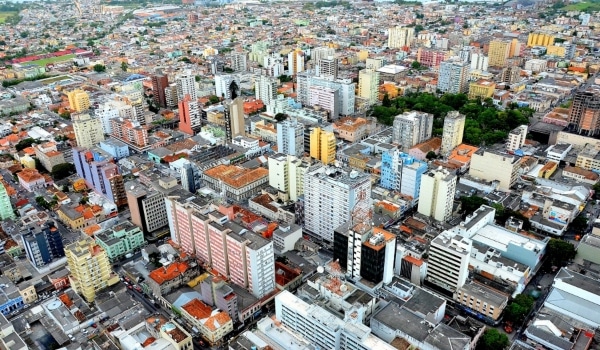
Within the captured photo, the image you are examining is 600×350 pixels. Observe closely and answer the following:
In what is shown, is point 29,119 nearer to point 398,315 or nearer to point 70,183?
point 70,183

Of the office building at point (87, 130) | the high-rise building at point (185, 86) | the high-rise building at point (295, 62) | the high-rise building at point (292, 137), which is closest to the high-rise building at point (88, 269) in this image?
the high-rise building at point (292, 137)

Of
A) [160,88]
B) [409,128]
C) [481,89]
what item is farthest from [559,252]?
[160,88]

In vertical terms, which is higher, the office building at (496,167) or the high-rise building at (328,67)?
the high-rise building at (328,67)

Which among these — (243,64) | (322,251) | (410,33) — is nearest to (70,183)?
(322,251)

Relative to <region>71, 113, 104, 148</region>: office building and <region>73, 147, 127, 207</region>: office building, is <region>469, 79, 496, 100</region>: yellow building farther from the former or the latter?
<region>71, 113, 104, 148</region>: office building

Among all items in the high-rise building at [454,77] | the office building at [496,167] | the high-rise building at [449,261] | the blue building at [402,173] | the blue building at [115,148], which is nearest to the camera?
the high-rise building at [449,261]

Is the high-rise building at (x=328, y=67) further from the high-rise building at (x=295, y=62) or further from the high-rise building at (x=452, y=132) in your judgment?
the high-rise building at (x=452, y=132)

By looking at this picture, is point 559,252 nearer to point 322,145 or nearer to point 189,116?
point 322,145
